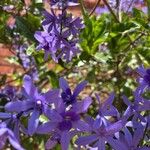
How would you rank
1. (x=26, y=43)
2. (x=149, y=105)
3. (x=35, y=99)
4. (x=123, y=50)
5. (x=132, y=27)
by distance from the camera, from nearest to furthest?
(x=35, y=99) < (x=149, y=105) < (x=132, y=27) < (x=123, y=50) < (x=26, y=43)

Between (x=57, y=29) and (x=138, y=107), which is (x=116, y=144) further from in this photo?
(x=57, y=29)

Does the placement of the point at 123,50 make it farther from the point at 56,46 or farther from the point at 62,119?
the point at 62,119

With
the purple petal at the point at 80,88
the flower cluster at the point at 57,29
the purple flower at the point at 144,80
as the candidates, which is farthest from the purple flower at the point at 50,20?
the purple petal at the point at 80,88

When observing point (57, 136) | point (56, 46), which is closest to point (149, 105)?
point (57, 136)

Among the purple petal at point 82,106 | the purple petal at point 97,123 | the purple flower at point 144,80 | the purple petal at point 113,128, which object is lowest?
the purple petal at point 113,128

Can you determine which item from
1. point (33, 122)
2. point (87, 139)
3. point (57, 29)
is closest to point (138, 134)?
point (87, 139)

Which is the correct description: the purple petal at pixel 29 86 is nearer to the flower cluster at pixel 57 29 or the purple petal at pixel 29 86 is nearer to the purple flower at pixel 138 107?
the purple flower at pixel 138 107

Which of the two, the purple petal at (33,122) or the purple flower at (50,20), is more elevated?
the purple flower at (50,20)
